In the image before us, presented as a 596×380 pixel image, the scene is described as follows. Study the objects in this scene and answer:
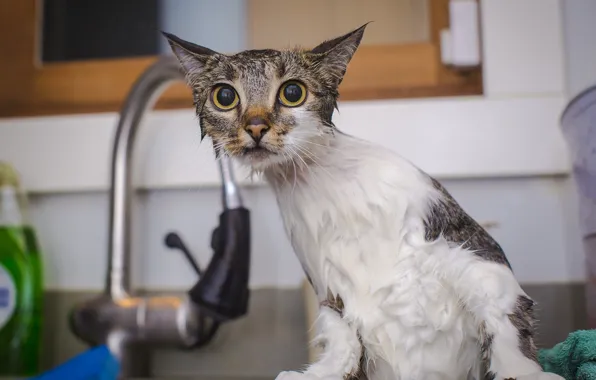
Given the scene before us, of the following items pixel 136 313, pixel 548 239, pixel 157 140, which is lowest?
pixel 136 313

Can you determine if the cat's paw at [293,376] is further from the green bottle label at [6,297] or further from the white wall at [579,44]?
the green bottle label at [6,297]

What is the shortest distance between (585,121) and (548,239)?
10 cm

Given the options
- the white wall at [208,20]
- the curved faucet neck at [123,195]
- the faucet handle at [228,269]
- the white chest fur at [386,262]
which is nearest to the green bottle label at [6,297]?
the curved faucet neck at [123,195]

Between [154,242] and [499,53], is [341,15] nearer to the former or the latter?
[499,53]

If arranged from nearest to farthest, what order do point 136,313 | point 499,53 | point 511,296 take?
1. point 511,296
2. point 499,53
3. point 136,313

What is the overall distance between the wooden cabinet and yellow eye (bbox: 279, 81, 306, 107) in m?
0.05

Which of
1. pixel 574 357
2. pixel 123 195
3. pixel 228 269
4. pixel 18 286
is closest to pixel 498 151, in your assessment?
pixel 574 357

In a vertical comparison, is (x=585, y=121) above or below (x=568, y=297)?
above

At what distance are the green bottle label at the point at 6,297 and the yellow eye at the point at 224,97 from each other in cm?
52

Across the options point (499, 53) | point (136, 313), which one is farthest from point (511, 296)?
point (136, 313)

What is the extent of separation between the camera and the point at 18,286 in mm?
693

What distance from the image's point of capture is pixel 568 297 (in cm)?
43

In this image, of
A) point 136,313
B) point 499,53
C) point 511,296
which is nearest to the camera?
point 511,296

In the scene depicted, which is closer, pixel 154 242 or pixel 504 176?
pixel 504 176
